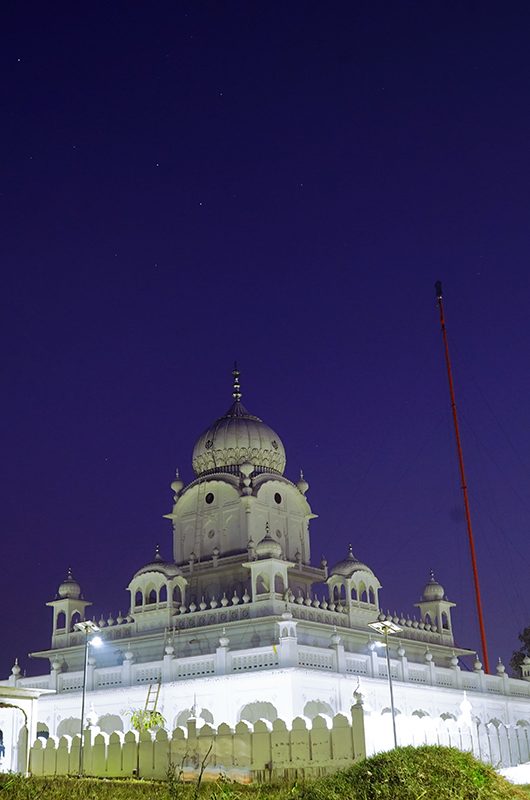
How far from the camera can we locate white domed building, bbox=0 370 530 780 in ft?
109

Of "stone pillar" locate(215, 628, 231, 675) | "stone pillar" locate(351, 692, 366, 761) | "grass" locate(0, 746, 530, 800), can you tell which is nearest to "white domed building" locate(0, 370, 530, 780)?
"stone pillar" locate(215, 628, 231, 675)

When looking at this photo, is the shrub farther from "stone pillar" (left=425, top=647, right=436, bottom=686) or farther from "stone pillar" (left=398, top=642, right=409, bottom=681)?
"stone pillar" (left=425, top=647, right=436, bottom=686)

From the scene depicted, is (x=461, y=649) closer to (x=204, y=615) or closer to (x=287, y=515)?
(x=287, y=515)

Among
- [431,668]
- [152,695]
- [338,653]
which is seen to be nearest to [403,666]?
[431,668]

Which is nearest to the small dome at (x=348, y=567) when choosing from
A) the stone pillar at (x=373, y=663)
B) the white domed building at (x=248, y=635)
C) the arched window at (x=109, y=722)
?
the white domed building at (x=248, y=635)

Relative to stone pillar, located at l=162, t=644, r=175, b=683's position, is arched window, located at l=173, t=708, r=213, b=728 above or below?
below

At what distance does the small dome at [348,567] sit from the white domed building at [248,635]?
0.05 m

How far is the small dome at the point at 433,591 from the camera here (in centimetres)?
4444

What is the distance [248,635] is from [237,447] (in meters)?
11.3

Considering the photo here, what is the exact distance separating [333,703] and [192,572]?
10.5 m

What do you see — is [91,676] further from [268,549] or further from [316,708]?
[316,708]

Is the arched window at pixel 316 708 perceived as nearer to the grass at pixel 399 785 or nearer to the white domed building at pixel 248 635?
the white domed building at pixel 248 635

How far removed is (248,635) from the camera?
35.0m

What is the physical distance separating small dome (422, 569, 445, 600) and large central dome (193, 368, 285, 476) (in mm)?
8937
